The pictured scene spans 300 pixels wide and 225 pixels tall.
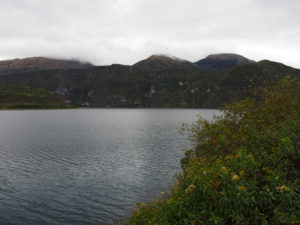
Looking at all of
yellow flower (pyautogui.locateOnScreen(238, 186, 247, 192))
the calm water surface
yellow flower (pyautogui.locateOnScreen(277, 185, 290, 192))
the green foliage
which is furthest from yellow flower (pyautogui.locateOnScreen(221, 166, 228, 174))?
the calm water surface

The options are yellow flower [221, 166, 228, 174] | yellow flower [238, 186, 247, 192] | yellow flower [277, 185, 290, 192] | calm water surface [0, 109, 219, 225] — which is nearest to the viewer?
yellow flower [277, 185, 290, 192]

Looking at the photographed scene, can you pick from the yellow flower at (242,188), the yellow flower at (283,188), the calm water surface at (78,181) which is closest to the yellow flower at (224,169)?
the yellow flower at (242,188)

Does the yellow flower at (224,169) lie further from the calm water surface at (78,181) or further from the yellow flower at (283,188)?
the calm water surface at (78,181)

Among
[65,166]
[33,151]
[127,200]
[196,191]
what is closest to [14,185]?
[65,166]

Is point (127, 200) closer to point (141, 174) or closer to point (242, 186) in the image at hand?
point (141, 174)

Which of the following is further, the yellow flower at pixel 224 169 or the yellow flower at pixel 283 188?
the yellow flower at pixel 224 169

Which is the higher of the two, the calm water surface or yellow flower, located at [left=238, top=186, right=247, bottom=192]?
yellow flower, located at [left=238, top=186, right=247, bottom=192]

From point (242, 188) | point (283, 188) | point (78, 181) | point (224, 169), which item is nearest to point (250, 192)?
point (242, 188)

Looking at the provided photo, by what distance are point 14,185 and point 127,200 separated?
16.9 m

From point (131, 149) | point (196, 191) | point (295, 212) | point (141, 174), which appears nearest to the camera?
point (295, 212)

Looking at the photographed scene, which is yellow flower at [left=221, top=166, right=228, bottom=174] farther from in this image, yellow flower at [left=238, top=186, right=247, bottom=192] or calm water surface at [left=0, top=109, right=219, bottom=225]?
calm water surface at [left=0, top=109, right=219, bottom=225]

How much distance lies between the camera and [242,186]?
32.1 feet

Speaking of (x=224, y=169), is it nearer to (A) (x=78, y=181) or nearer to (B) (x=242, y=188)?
(B) (x=242, y=188)

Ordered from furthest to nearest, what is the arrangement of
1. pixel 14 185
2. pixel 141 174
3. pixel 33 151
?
pixel 33 151, pixel 141 174, pixel 14 185
